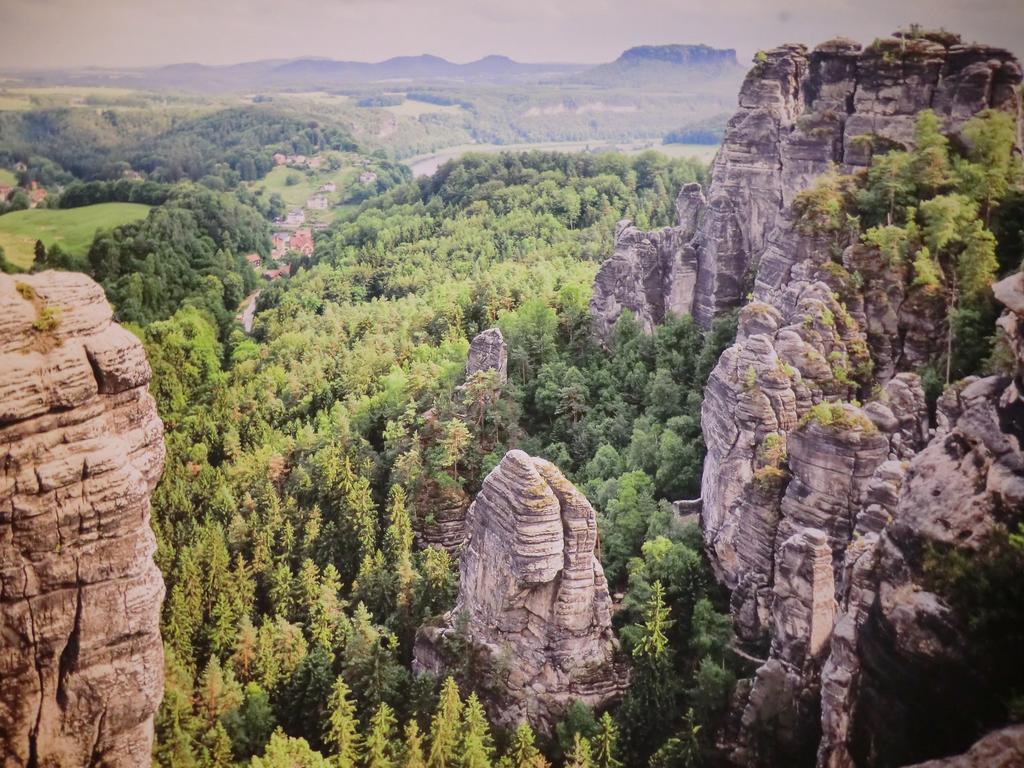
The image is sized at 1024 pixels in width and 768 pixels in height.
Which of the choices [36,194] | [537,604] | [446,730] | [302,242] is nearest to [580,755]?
[446,730]

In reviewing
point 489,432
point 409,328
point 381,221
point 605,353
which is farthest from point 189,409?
point 381,221

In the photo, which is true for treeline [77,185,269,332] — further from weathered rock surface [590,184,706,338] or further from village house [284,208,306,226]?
weathered rock surface [590,184,706,338]

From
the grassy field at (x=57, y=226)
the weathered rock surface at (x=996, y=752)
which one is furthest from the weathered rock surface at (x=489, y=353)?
the grassy field at (x=57, y=226)

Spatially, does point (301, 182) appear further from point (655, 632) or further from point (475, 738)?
point (475, 738)

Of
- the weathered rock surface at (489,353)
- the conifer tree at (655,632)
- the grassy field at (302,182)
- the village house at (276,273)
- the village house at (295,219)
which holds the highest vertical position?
the grassy field at (302,182)

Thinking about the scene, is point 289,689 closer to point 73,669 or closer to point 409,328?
point 73,669

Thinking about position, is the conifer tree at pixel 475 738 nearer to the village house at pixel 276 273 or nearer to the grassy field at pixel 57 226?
the grassy field at pixel 57 226

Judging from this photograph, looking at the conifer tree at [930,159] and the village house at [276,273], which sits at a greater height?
the conifer tree at [930,159]
